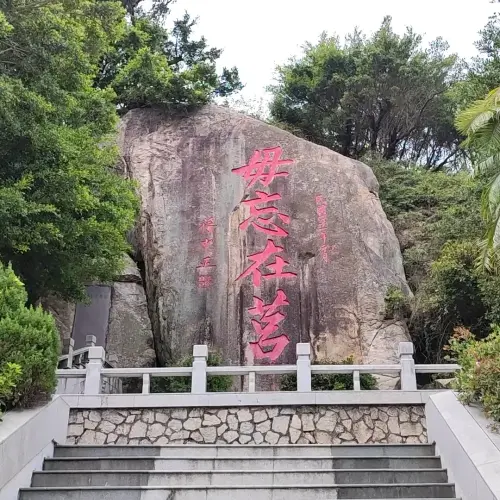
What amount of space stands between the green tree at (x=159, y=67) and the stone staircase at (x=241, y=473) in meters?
10.1

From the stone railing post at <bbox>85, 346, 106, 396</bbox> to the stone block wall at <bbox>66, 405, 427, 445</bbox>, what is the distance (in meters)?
0.27

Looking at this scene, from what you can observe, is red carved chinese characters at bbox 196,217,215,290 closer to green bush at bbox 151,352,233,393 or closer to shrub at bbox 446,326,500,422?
green bush at bbox 151,352,233,393

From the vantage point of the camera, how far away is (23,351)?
5.66m

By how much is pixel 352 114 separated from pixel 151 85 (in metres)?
6.26

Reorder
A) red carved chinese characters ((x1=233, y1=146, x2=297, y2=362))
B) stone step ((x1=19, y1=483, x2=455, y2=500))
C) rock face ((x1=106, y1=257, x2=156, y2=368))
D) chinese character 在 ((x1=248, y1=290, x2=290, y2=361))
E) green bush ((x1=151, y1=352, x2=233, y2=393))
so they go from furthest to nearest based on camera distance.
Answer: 1. rock face ((x1=106, y1=257, x2=156, y2=368))
2. red carved chinese characters ((x1=233, y1=146, x2=297, y2=362))
3. chinese character 在 ((x1=248, y1=290, x2=290, y2=361))
4. green bush ((x1=151, y1=352, x2=233, y2=393))
5. stone step ((x1=19, y1=483, x2=455, y2=500))

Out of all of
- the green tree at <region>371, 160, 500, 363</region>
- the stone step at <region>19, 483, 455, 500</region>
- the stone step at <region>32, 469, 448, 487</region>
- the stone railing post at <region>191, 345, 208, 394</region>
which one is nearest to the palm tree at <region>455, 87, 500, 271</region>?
the green tree at <region>371, 160, 500, 363</region>

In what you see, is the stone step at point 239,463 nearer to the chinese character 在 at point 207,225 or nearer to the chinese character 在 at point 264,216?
the chinese character 在 at point 264,216

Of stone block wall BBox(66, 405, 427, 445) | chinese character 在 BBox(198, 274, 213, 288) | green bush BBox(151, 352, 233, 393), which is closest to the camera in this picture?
stone block wall BBox(66, 405, 427, 445)

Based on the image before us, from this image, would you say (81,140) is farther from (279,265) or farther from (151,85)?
→ (151,85)

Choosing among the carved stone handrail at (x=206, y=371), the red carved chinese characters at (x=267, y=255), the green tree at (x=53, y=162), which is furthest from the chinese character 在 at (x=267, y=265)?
the carved stone handrail at (x=206, y=371)

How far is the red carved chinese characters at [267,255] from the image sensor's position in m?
10.9

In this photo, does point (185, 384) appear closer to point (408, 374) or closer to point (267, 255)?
point (267, 255)

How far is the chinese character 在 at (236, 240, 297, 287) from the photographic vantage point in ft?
38.0

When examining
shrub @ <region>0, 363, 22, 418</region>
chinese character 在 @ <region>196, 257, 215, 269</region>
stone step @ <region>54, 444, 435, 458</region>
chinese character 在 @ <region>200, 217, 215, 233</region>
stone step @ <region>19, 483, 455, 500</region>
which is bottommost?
stone step @ <region>19, 483, 455, 500</region>
